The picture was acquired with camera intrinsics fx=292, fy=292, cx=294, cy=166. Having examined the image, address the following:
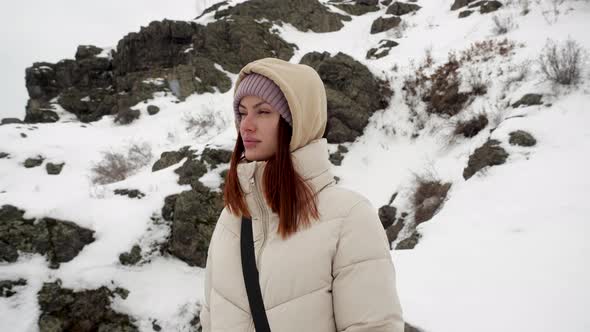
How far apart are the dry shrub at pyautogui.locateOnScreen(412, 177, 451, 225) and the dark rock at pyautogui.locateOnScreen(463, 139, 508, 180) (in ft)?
1.86

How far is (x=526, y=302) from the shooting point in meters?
2.57

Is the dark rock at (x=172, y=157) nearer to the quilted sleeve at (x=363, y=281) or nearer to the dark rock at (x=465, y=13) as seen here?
the quilted sleeve at (x=363, y=281)

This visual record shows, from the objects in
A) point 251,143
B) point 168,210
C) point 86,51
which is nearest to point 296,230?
point 251,143

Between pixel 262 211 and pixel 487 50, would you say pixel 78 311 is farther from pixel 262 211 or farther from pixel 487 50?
pixel 487 50

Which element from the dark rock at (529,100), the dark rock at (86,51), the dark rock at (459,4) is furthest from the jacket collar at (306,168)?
the dark rock at (86,51)

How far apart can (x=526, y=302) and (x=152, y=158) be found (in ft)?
40.2

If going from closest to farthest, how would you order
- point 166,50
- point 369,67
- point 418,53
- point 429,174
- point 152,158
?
point 429,174
point 369,67
point 152,158
point 418,53
point 166,50

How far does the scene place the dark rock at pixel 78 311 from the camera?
17.2ft

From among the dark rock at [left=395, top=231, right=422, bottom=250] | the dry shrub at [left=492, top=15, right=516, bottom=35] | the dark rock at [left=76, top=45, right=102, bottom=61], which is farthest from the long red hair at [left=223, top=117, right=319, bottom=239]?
the dark rock at [left=76, top=45, right=102, bottom=61]

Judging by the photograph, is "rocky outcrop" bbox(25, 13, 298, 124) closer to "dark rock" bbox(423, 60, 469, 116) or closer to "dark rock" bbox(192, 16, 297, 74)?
"dark rock" bbox(192, 16, 297, 74)

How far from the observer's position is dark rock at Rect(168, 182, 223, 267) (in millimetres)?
6422

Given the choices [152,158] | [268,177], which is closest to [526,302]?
[268,177]

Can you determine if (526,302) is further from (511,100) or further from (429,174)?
(511,100)

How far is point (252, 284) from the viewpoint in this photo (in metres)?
1.20
